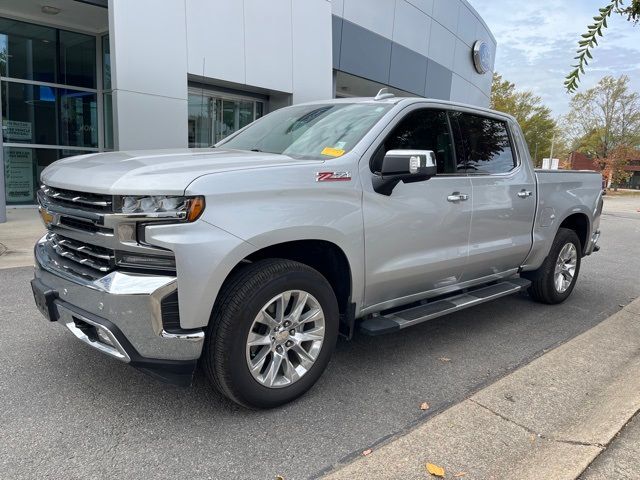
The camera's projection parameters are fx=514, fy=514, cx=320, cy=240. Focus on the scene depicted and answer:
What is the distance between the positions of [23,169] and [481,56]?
21047 mm

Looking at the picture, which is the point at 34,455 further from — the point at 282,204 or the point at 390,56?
the point at 390,56

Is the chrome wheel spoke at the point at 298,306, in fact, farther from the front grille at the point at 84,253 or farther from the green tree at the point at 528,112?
the green tree at the point at 528,112

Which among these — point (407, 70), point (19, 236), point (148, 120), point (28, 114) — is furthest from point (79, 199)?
point (407, 70)

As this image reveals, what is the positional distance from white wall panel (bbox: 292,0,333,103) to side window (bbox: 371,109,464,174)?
32.9 feet

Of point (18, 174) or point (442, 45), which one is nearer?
point (18, 174)

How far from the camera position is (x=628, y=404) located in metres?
3.22

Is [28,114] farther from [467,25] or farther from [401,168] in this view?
[467,25]

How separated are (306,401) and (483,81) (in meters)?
27.5

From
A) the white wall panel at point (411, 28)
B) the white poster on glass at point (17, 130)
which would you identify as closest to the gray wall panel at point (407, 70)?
the white wall panel at point (411, 28)

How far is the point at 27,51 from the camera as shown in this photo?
12297 millimetres

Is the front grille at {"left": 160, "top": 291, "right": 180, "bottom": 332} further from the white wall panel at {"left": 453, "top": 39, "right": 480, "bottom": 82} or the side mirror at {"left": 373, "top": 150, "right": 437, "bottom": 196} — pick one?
the white wall panel at {"left": 453, "top": 39, "right": 480, "bottom": 82}

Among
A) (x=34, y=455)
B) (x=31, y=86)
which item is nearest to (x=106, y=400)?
(x=34, y=455)

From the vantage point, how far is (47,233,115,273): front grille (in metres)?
2.75

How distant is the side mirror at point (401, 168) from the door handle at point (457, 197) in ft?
1.86
